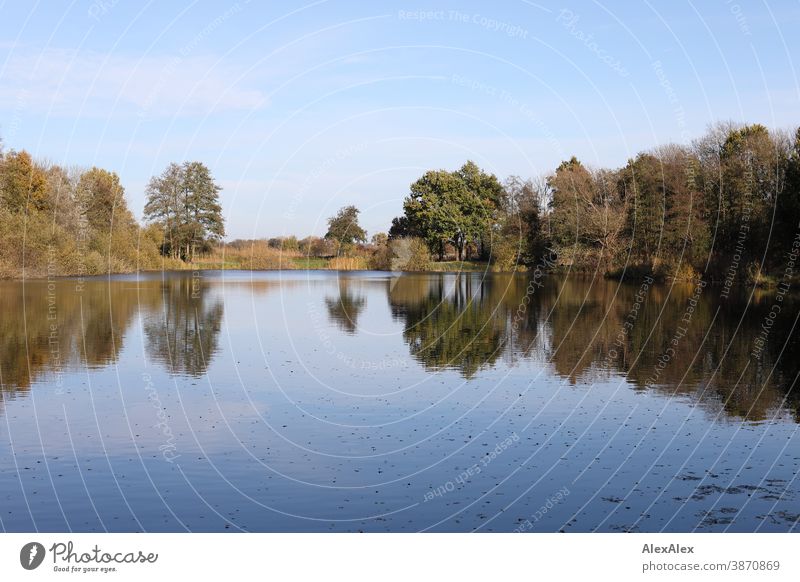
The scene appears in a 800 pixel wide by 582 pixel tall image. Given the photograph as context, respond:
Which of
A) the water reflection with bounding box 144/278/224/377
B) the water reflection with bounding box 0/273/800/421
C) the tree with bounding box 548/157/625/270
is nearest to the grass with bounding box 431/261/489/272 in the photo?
the tree with bounding box 548/157/625/270

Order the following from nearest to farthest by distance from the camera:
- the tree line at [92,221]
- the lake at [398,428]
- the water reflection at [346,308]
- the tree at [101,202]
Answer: the lake at [398,428] → the water reflection at [346,308] → the tree line at [92,221] → the tree at [101,202]

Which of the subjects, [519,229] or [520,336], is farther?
[519,229]

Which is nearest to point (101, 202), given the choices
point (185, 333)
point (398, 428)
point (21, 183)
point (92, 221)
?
point (92, 221)

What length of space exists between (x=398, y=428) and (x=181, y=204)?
95.0 m

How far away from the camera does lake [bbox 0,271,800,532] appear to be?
9.98 m

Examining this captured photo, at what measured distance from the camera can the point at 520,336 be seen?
2816 centimetres

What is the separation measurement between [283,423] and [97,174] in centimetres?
8797

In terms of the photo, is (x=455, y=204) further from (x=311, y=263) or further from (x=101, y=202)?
(x=101, y=202)

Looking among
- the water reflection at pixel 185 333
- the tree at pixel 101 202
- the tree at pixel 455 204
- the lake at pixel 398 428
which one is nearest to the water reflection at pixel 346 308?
the lake at pixel 398 428

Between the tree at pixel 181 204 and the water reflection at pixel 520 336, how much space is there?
5502 centimetres

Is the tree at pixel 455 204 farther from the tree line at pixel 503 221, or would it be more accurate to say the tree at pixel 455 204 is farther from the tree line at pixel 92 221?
Answer: the tree line at pixel 92 221

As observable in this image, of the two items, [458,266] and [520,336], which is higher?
[458,266]

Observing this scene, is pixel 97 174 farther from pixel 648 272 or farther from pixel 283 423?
pixel 283 423

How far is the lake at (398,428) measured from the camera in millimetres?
9984
